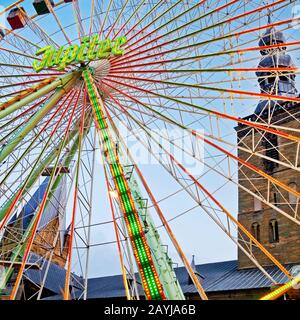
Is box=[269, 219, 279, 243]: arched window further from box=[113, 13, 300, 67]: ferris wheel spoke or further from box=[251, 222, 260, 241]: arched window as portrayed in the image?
box=[113, 13, 300, 67]: ferris wheel spoke

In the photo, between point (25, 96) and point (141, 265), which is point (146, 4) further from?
point (141, 265)

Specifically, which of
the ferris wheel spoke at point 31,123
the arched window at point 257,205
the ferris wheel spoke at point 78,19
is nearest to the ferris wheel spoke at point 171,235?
the ferris wheel spoke at point 31,123

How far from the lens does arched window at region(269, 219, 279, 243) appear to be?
131ft

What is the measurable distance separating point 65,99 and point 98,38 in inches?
129

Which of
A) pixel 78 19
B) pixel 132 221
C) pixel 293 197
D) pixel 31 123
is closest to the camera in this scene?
pixel 132 221

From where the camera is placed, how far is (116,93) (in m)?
23.4

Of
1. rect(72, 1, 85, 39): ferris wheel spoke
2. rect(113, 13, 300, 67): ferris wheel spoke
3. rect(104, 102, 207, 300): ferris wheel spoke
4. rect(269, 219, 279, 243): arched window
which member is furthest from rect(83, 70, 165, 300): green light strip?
rect(269, 219, 279, 243): arched window

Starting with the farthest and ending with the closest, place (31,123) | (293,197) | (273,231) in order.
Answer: (273,231), (293,197), (31,123)

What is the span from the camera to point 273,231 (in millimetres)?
40344

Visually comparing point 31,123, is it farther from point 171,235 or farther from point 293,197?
point 293,197

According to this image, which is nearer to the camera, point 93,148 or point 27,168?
→ point 27,168

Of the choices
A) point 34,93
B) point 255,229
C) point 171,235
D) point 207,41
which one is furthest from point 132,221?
point 255,229

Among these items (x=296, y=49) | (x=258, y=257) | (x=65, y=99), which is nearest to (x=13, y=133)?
(x=65, y=99)

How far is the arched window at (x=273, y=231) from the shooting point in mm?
39844
